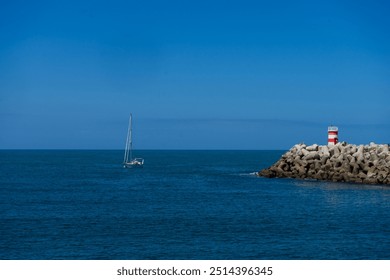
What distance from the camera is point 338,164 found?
59344 millimetres

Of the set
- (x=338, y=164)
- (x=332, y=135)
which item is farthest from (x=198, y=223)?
(x=332, y=135)

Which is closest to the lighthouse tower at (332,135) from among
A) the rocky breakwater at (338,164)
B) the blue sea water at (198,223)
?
the rocky breakwater at (338,164)

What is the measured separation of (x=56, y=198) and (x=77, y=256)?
23.1 metres

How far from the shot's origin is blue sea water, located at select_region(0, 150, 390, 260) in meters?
25.5

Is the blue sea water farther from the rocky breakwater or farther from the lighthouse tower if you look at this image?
the lighthouse tower

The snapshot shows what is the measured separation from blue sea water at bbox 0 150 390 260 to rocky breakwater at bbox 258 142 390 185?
9.73ft

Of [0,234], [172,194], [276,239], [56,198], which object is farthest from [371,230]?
[56,198]

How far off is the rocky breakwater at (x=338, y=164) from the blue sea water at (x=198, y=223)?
9.73 ft

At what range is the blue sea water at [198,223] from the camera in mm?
25516

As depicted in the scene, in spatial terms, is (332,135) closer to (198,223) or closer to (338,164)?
(338,164)

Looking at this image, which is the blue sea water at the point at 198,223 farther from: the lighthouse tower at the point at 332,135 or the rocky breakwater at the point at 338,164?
the lighthouse tower at the point at 332,135

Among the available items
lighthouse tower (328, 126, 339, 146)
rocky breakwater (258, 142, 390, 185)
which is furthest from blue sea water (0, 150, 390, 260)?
lighthouse tower (328, 126, 339, 146)

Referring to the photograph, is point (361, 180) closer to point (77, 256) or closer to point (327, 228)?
point (327, 228)

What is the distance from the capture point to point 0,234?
29500 millimetres
